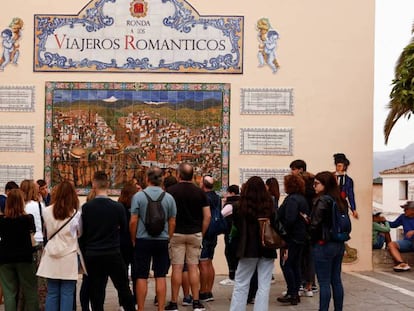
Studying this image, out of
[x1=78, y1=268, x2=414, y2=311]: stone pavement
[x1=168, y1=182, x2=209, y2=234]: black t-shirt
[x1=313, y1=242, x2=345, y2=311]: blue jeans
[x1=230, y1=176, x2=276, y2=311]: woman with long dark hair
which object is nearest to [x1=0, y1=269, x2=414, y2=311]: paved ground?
[x1=78, y1=268, x2=414, y2=311]: stone pavement

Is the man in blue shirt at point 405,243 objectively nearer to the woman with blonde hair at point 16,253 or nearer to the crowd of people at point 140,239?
the crowd of people at point 140,239

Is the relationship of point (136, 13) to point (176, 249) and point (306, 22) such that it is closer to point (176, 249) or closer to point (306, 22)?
point (306, 22)

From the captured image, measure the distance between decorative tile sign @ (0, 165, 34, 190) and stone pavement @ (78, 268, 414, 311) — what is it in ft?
10.0

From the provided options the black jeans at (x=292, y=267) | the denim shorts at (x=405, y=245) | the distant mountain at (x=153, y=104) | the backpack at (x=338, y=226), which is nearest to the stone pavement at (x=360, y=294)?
the black jeans at (x=292, y=267)

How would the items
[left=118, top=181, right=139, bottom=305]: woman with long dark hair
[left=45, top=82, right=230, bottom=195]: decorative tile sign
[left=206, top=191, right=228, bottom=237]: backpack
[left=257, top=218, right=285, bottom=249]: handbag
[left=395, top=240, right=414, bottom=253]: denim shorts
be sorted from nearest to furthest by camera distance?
1. [left=257, top=218, right=285, bottom=249]: handbag
2. [left=118, top=181, right=139, bottom=305]: woman with long dark hair
3. [left=206, top=191, right=228, bottom=237]: backpack
4. [left=45, top=82, right=230, bottom=195]: decorative tile sign
5. [left=395, top=240, right=414, bottom=253]: denim shorts

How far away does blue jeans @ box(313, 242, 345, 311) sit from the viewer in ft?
30.1

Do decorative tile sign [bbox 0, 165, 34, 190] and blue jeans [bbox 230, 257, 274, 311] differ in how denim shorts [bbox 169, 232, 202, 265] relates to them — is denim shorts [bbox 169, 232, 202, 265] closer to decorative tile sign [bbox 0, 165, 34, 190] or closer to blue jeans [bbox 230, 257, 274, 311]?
blue jeans [bbox 230, 257, 274, 311]

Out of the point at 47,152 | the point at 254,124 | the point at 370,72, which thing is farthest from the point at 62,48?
the point at 370,72

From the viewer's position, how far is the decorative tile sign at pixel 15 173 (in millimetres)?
14406

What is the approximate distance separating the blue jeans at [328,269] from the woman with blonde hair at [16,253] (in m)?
3.32

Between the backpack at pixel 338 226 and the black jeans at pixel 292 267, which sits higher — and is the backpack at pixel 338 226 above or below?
above

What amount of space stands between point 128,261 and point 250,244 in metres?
1.88

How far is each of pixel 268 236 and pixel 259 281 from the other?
0.55 metres

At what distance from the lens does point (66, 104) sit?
14.4 meters
